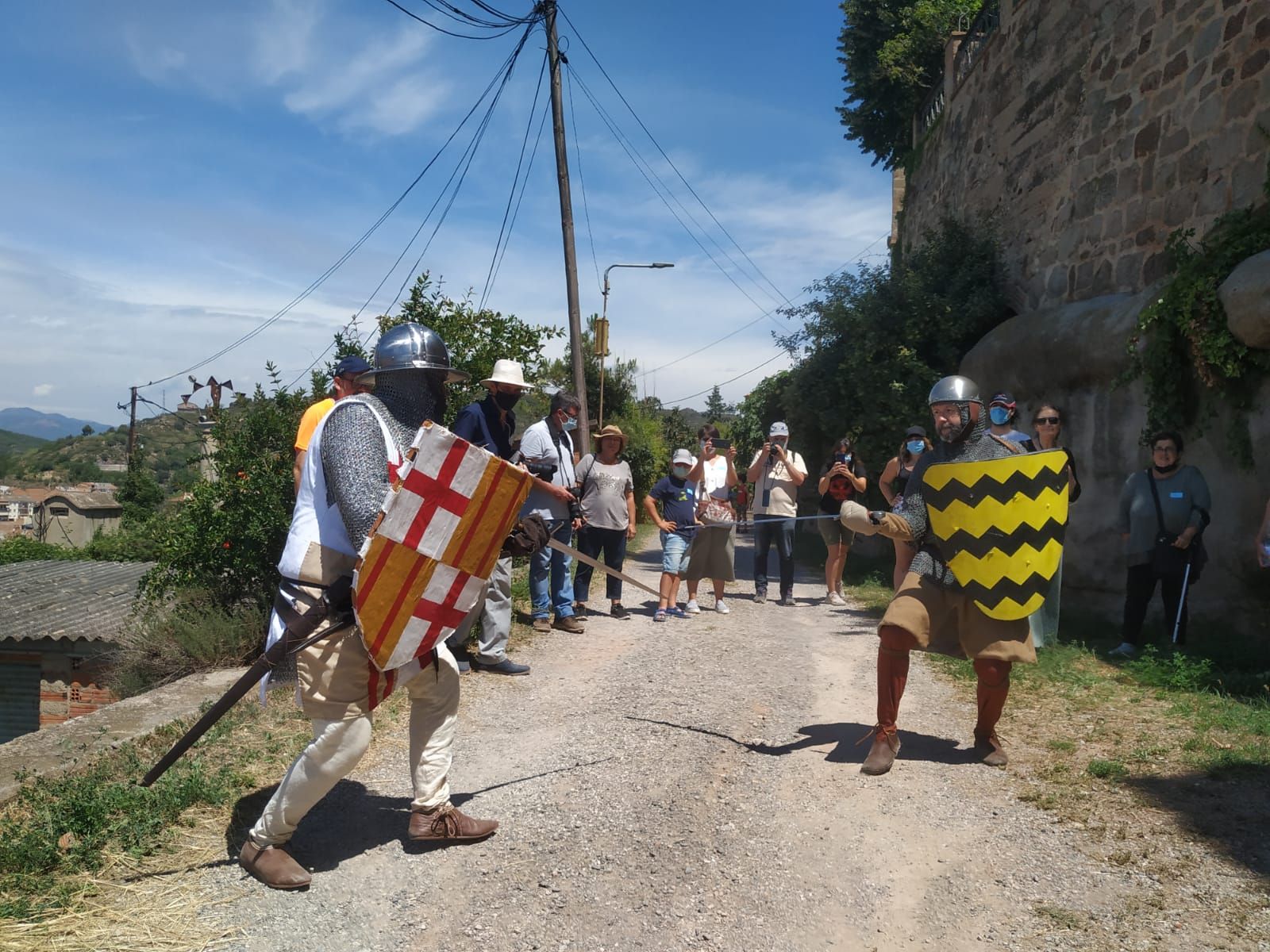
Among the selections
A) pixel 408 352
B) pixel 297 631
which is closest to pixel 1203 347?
pixel 408 352

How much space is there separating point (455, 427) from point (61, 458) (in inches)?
3964

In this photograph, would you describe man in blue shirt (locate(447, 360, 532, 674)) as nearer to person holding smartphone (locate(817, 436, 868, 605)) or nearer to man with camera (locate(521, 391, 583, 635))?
man with camera (locate(521, 391, 583, 635))

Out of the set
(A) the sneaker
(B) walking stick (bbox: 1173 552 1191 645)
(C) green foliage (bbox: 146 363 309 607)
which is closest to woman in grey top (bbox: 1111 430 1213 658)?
(B) walking stick (bbox: 1173 552 1191 645)

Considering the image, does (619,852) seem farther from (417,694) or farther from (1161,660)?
(1161,660)

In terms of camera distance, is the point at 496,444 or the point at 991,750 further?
the point at 496,444

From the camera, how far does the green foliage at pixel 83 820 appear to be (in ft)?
11.2

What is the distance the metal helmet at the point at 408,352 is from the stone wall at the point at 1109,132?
7.14 meters

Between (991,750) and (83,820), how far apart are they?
4046 mm

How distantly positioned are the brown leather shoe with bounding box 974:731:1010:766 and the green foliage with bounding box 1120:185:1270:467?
12.8 feet

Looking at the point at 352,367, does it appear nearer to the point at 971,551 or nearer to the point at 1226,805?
the point at 971,551

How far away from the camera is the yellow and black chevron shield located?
455 centimetres

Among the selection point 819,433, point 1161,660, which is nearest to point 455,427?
point 1161,660

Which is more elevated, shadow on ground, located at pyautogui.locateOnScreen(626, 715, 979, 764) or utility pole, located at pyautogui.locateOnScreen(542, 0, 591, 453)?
utility pole, located at pyautogui.locateOnScreen(542, 0, 591, 453)

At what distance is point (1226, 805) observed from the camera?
13.9 ft
